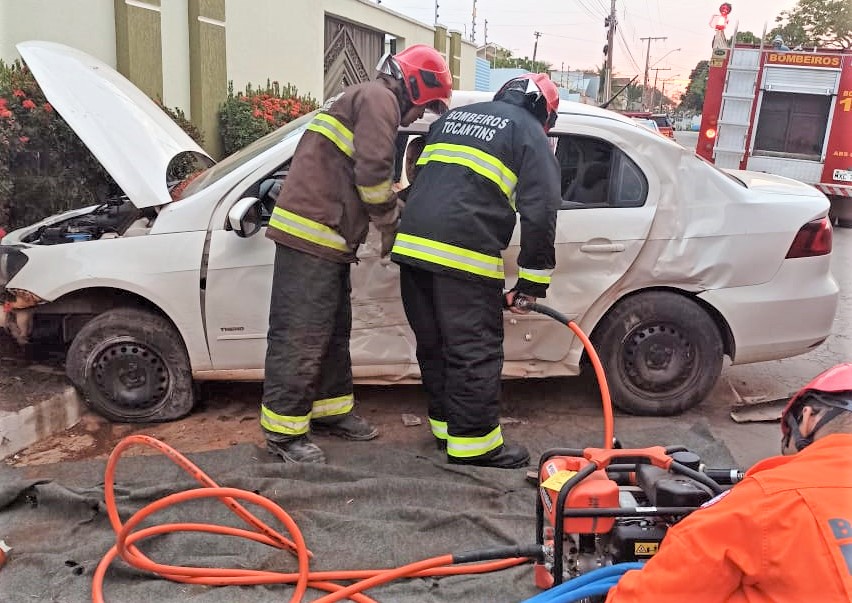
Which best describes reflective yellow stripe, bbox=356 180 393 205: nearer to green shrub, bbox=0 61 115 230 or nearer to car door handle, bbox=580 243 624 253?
car door handle, bbox=580 243 624 253

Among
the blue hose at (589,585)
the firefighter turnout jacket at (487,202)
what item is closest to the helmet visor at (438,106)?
the firefighter turnout jacket at (487,202)

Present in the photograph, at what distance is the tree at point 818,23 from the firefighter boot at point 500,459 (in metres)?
2.18

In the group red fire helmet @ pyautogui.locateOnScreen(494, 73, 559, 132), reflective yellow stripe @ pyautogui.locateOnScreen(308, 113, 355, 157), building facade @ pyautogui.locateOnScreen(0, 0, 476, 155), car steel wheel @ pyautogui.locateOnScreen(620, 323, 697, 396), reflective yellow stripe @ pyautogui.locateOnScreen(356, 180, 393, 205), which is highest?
building facade @ pyautogui.locateOnScreen(0, 0, 476, 155)

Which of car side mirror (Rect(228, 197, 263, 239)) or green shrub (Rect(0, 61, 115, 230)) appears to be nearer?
car side mirror (Rect(228, 197, 263, 239))

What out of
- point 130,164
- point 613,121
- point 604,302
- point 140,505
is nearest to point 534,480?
point 604,302

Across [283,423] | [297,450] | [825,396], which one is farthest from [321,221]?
[825,396]

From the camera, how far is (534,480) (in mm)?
3455

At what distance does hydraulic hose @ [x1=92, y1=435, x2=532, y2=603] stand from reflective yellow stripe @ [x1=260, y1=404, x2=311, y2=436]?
747mm

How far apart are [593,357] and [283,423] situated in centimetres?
149

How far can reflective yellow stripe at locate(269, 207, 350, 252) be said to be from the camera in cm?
354

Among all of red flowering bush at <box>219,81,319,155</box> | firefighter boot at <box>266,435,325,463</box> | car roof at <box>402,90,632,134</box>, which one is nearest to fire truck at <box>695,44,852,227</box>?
red flowering bush at <box>219,81,319,155</box>

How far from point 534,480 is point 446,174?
1.43 m

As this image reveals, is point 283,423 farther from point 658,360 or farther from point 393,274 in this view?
point 658,360

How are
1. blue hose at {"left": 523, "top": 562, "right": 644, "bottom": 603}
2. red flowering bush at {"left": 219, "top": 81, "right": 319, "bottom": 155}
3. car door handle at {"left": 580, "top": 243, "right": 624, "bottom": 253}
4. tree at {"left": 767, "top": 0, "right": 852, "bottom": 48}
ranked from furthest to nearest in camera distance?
red flowering bush at {"left": 219, "top": 81, "right": 319, "bottom": 155}, car door handle at {"left": 580, "top": 243, "right": 624, "bottom": 253}, tree at {"left": 767, "top": 0, "right": 852, "bottom": 48}, blue hose at {"left": 523, "top": 562, "right": 644, "bottom": 603}
